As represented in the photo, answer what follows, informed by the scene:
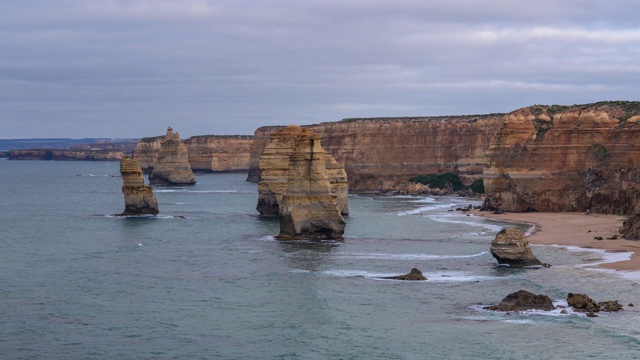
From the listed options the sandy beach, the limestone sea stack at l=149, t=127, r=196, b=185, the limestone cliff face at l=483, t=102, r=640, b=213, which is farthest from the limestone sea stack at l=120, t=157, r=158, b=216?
the limestone sea stack at l=149, t=127, r=196, b=185

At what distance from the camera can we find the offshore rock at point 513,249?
149 ft

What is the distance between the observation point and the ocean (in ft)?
98.7

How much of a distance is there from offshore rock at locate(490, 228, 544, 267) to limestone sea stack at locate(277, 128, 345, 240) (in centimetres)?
1329

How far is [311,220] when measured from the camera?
57.2 m

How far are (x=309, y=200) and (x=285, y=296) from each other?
17967mm

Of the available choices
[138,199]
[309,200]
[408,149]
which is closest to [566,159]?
[309,200]

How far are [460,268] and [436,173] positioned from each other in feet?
262

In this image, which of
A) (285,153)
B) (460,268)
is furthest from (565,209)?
(460,268)

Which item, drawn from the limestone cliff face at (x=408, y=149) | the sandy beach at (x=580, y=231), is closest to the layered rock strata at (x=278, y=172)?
the sandy beach at (x=580, y=231)

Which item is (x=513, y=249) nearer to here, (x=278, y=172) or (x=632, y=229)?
(x=632, y=229)

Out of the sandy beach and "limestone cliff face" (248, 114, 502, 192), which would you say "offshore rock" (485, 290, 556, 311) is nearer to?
the sandy beach

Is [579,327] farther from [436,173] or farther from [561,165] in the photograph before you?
[436,173]

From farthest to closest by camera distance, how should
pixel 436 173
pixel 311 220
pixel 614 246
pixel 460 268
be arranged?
1. pixel 436 173
2. pixel 311 220
3. pixel 614 246
4. pixel 460 268

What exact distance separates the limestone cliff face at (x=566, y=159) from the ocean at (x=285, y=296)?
1383 cm
